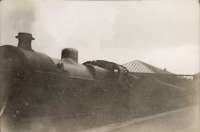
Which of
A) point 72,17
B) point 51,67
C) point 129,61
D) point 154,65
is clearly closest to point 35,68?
point 51,67

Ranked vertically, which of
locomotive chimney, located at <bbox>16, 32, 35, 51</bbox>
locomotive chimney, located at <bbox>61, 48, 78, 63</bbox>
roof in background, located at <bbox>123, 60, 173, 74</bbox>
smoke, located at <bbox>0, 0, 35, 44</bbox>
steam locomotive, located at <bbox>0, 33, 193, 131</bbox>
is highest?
smoke, located at <bbox>0, 0, 35, 44</bbox>

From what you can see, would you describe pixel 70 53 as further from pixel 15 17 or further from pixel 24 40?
pixel 15 17

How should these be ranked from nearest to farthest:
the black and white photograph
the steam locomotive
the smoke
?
the black and white photograph < the steam locomotive < the smoke

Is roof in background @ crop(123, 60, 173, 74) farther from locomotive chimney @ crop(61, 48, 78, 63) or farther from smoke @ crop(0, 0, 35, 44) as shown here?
smoke @ crop(0, 0, 35, 44)

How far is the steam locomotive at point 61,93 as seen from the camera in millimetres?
1725

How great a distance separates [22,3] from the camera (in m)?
1.86

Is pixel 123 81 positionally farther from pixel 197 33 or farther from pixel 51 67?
pixel 197 33

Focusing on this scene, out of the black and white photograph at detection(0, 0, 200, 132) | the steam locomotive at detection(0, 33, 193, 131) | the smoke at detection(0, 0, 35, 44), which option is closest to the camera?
the black and white photograph at detection(0, 0, 200, 132)

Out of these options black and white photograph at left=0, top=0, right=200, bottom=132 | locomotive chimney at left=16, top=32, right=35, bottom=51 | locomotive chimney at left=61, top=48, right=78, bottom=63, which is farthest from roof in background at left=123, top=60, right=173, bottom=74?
locomotive chimney at left=16, top=32, right=35, bottom=51

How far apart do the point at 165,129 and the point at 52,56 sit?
29.4 inches

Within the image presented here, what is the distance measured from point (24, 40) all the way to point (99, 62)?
0.43m

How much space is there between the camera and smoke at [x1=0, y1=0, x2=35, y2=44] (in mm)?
1842

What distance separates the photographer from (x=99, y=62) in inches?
73.2

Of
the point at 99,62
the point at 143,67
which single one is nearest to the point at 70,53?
the point at 99,62
